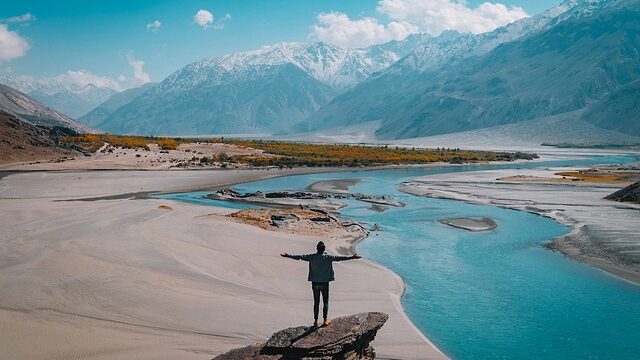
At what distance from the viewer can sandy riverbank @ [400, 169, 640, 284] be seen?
93.1 feet

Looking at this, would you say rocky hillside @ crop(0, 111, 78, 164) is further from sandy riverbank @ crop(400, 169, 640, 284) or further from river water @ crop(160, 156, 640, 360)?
river water @ crop(160, 156, 640, 360)

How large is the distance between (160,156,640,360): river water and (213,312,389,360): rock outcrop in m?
4.71

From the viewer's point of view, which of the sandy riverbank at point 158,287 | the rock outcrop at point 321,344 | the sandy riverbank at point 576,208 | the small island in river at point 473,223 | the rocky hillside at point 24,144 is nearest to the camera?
the rock outcrop at point 321,344

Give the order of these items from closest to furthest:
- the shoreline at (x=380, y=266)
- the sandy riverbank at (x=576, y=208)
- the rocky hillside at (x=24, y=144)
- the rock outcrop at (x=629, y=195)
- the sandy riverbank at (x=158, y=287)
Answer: the sandy riverbank at (x=158, y=287)
the shoreline at (x=380, y=266)
the sandy riverbank at (x=576, y=208)
the rock outcrop at (x=629, y=195)
the rocky hillside at (x=24, y=144)

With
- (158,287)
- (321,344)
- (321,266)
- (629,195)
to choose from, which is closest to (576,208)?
(629,195)

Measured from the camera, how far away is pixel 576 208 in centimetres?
4612

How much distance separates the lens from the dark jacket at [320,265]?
12.4m

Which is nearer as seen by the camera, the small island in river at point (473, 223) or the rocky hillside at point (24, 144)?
the small island in river at point (473, 223)

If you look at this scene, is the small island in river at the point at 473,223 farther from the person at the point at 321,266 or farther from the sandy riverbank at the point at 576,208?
the person at the point at 321,266

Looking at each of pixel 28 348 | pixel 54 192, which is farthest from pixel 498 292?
pixel 54 192

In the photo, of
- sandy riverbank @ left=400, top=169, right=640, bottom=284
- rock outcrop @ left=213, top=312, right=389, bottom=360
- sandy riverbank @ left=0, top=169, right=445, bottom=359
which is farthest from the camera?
sandy riverbank @ left=400, top=169, right=640, bottom=284

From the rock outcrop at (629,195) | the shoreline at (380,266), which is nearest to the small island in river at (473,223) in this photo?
the shoreline at (380,266)

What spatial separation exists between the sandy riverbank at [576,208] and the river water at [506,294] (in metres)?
1.49

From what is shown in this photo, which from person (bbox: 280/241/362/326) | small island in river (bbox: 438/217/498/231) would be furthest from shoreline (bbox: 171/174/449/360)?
small island in river (bbox: 438/217/498/231)
